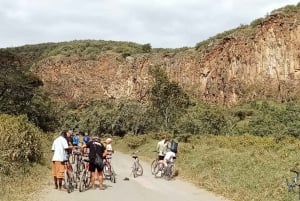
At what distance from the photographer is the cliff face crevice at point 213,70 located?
65.6m

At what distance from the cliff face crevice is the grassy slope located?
122ft

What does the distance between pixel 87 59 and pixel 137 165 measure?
83.8 metres

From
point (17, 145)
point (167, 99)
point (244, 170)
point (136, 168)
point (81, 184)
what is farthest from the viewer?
point (167, 99)

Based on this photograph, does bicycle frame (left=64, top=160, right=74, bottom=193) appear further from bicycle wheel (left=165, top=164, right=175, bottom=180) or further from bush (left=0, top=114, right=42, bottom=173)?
bicycle wheel (left=165, top=164, right=175, bottom=180)

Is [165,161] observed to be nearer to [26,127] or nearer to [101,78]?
[26,127]

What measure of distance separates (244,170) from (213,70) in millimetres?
58346

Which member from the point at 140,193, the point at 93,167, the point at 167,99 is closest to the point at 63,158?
the point at 93,167

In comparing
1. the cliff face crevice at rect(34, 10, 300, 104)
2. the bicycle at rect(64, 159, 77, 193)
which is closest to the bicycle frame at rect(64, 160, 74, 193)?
the bicycle at rect(64, 159, 77, 193)

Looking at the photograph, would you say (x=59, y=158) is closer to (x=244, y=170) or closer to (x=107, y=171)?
(x=107, y=171)

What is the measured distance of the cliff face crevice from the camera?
65.6 metres

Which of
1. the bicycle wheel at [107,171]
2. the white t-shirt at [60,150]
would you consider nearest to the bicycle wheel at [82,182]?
the white t-shirt at [60,150]

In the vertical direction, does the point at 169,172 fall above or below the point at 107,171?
below

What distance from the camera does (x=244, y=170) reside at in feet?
62.5

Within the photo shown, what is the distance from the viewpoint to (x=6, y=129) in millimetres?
21562
